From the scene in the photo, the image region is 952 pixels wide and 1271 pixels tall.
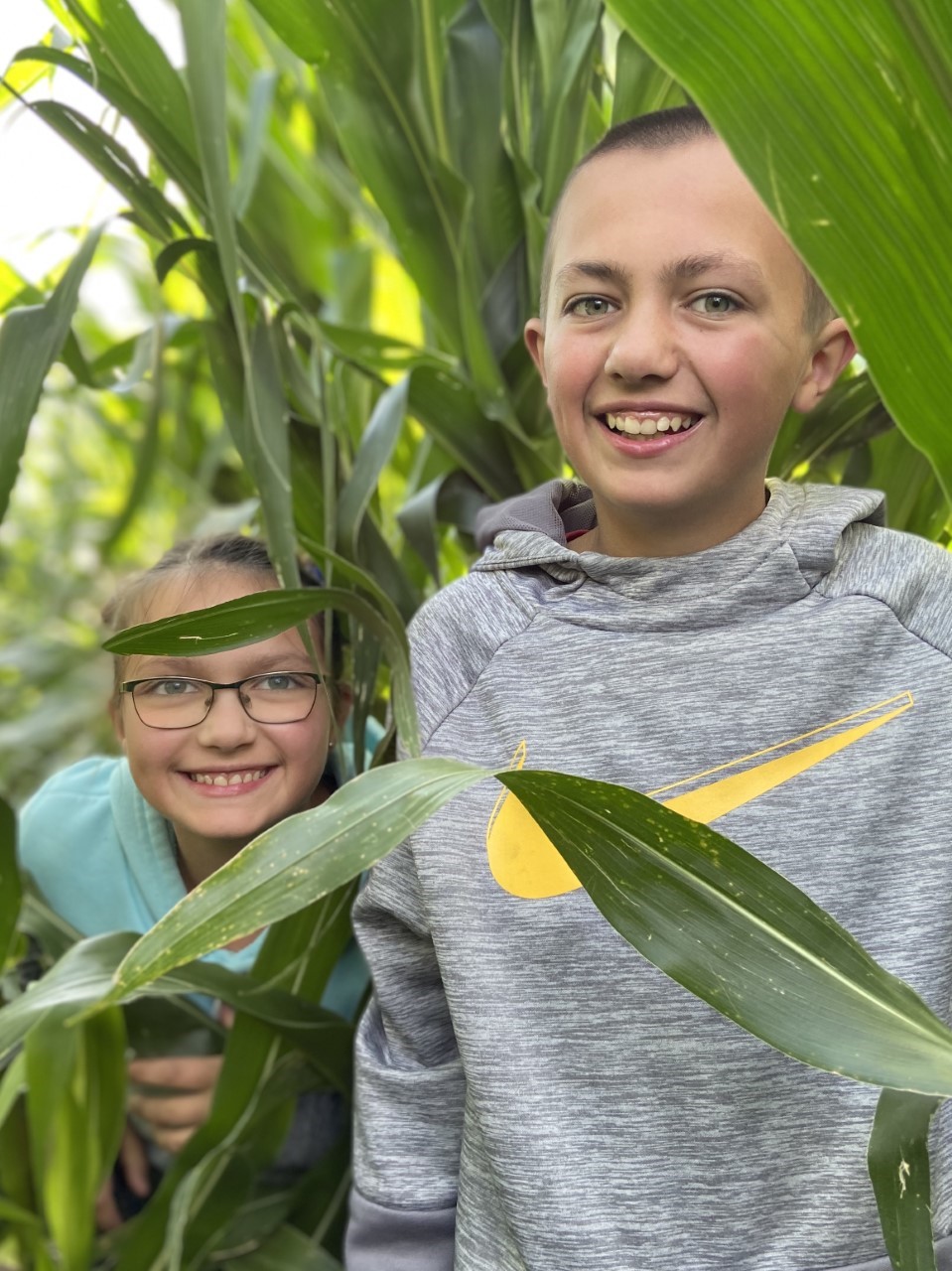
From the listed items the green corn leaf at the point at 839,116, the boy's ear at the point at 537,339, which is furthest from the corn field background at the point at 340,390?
the boy's ear at the point at 537,339

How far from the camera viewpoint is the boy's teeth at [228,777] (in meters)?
0.52

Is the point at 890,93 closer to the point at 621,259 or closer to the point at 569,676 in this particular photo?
the point at 621,259

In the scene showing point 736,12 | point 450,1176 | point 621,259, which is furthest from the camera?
point 450,1176

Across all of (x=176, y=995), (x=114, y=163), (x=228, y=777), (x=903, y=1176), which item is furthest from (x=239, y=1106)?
(x=114, y=163)

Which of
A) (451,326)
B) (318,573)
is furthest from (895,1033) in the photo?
(451,326)

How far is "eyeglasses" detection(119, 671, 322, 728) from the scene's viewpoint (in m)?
0.51

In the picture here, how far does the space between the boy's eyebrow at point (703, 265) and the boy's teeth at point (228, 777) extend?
0.25m

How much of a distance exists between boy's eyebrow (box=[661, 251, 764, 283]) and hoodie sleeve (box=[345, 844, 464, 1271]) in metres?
0.28

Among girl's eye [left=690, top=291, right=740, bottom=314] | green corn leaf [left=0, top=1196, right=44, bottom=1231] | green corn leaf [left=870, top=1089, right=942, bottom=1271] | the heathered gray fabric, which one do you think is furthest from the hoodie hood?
green corn leaf [left=0, top=1196, right=44, bottom=1231]

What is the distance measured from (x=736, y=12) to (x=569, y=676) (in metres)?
0.28

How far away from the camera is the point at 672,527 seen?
0.54 m

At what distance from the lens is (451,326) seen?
2.54 feet

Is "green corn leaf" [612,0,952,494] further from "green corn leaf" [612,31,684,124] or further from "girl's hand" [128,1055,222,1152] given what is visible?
"girl's hand" [128,1055,222,1152]

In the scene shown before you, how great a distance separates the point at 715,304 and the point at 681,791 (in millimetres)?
194
